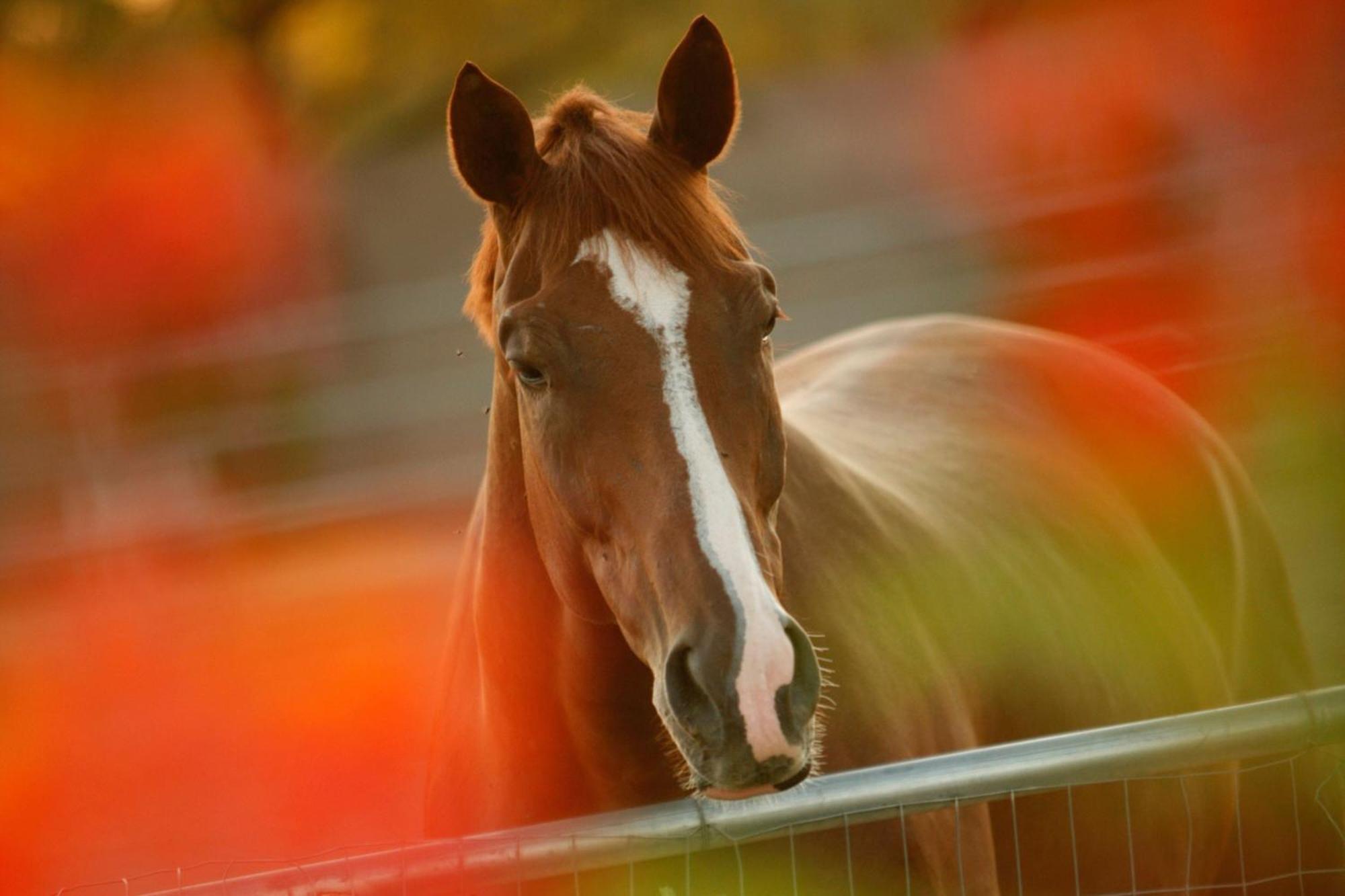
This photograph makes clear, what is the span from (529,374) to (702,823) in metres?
0.71

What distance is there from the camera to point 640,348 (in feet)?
6.34

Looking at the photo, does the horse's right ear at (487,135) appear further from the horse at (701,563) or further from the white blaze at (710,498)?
the white blaze at (710,498)

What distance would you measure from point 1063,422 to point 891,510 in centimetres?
115

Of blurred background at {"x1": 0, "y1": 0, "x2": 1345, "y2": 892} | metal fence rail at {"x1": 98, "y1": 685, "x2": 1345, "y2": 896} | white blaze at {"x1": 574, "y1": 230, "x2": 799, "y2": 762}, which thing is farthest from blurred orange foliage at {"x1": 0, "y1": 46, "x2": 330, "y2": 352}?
metal fence rail at {"x1": 98, "y1": 685, "x2": 1345, "y2": 896}

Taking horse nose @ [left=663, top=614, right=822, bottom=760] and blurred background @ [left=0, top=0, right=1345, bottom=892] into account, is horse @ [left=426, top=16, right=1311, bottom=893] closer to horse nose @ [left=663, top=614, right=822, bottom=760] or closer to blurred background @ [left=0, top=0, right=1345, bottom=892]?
horse nose @ [left=663, top=614, right=822, bottom=760]

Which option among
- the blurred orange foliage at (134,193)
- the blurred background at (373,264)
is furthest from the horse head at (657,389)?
the blurred orange foliage at (134,193)

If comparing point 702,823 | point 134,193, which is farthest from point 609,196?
point 134,193

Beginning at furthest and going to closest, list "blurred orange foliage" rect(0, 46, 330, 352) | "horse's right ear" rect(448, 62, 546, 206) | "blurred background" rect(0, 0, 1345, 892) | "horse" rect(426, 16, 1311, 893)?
1. "blurred orange foliage" rect(0, 46, 330, 352)
2. "blurred background" rect(0, 0, 1345, 892)
3. "horse's right ear" rect(448, 62, 546, 206)
4. "horse" rect(426, 16, 1311, 893)

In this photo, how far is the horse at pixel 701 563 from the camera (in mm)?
1826

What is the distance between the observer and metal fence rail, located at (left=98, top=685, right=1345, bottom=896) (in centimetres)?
175

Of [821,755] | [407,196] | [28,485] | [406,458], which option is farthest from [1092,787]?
[407,196]

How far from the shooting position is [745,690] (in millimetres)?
1666

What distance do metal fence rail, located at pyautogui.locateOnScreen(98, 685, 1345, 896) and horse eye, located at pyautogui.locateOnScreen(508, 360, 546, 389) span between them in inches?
25.2

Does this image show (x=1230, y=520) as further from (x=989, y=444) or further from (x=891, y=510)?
(x=891, y=510)
